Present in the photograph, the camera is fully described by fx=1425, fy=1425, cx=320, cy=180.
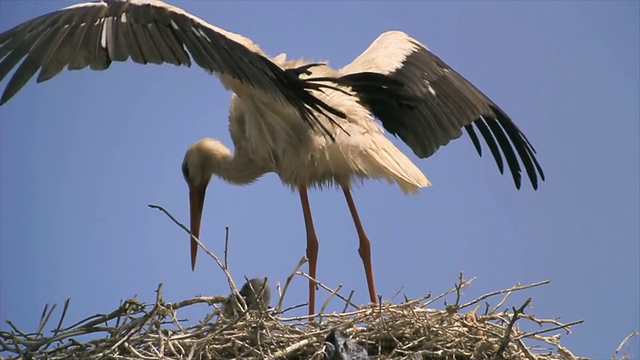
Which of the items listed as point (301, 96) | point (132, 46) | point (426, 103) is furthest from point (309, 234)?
point (132, 46)

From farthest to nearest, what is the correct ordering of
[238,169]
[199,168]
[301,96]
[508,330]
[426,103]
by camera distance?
[199,168] → [238,169] → [426,103] → [301,96] → [508,330]

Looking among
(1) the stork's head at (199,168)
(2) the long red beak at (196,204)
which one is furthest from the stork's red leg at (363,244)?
(2) the long red beak at (196,204)

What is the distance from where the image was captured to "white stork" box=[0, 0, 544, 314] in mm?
5461

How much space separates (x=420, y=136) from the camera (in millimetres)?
6449

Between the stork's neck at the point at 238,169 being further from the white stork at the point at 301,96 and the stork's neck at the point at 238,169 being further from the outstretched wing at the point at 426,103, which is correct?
the outstretched wing at the point at 426,103

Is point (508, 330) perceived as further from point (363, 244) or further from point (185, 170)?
point (185, 170)

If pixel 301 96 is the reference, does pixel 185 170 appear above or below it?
above

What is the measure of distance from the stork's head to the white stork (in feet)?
0.04

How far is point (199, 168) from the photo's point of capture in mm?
7469

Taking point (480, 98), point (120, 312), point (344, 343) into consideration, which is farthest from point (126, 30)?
point (480, 98)

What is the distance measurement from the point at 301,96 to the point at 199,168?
1737 millimetres

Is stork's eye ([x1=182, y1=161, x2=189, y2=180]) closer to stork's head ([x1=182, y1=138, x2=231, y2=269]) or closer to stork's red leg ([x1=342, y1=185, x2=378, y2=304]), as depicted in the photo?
stork's head ([x1=182, y1=138, x2=231, y2=269])

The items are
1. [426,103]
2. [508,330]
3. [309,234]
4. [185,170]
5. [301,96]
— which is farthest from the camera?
[185,170]

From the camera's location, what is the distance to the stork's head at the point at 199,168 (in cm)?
730
